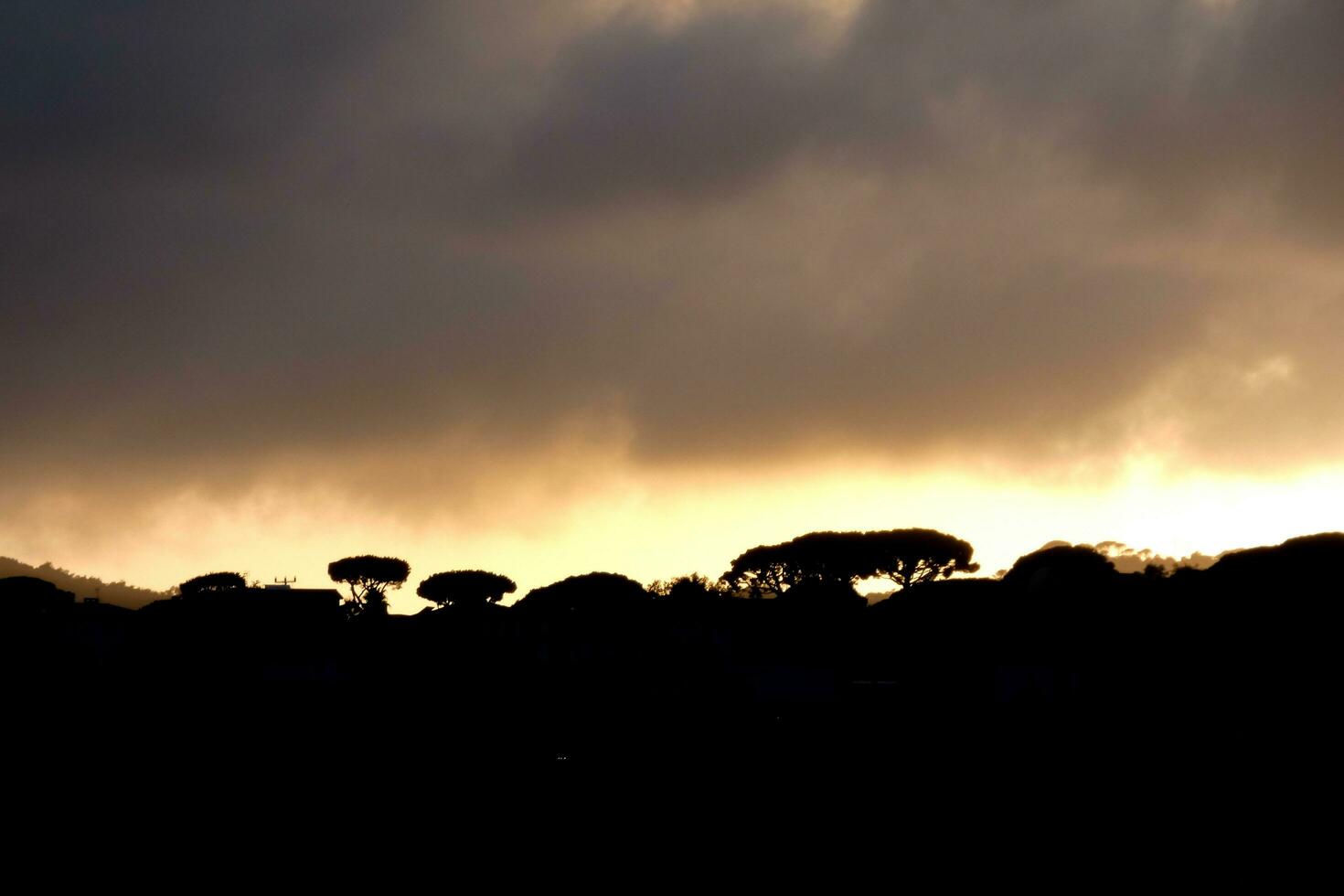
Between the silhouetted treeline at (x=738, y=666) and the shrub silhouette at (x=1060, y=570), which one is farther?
the shrub silhouette at (x=1060, y=570)

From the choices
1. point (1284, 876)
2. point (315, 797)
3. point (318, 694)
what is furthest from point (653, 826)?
point (318, 694)

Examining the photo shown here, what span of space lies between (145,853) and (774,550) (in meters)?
76.2

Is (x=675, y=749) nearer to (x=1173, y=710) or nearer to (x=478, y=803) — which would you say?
(x=478, y=803)

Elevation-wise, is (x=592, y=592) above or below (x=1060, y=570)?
above

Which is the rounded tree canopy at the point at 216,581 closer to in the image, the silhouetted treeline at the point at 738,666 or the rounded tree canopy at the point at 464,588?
the rounded tree canopy at the point at 464,588

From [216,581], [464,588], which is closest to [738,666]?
[464,588]

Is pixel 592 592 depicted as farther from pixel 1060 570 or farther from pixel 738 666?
pixel 738 666

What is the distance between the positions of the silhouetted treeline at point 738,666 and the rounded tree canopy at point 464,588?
30939 millimetres

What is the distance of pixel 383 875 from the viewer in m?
18.9

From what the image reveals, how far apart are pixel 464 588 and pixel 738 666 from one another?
207 ft

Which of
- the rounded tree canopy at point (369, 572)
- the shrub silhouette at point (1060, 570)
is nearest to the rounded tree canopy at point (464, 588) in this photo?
the rounded tree canopy at point (369, 572)

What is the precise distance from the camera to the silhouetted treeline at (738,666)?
1251 inches

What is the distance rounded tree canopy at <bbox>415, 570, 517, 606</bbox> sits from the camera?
10519cm

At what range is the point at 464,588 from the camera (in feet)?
346
